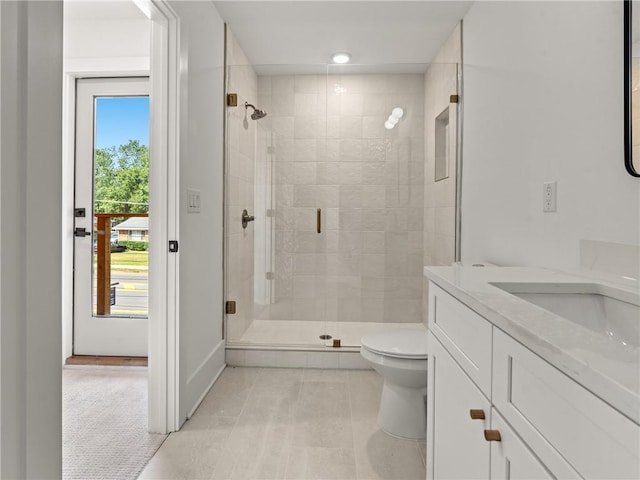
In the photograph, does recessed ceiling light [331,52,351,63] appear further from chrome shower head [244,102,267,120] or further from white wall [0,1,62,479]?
white wall [0,1,62,479]

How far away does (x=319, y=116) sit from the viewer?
10.1 feet

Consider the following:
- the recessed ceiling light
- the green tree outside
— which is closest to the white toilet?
the green tree outside

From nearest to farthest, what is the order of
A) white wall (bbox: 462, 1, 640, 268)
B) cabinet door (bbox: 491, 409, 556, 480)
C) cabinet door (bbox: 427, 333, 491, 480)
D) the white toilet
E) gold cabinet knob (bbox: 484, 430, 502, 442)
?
cabinet door (bbox: 491, 409, 556, 480), gold cabinet knob (bbox: 484, 430, 502, 442), cabinet door (bbox: 427, 333, 491, 480), white wall (bbox: 462, 1, 640, 268), the white toilet

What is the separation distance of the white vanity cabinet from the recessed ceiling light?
97.1 inches

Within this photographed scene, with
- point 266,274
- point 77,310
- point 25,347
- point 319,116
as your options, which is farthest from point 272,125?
point 25,347

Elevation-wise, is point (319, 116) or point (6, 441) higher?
point (319, 116)

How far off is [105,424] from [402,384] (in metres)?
1.43

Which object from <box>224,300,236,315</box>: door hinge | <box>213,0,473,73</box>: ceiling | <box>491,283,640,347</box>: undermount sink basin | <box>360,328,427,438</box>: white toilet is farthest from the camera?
<box>224,300,236,315</box>: door hinge

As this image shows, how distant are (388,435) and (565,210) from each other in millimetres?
1237

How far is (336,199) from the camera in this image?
3.11 meters

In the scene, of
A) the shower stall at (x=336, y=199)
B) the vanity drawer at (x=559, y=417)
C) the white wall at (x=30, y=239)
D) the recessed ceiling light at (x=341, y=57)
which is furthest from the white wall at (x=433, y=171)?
the white wall at (x=30, y=239)

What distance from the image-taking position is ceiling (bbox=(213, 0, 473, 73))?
8.36ft

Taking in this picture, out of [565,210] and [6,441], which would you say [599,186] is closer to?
[565,210]

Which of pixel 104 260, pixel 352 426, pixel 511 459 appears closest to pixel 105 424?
pixel 352 426
